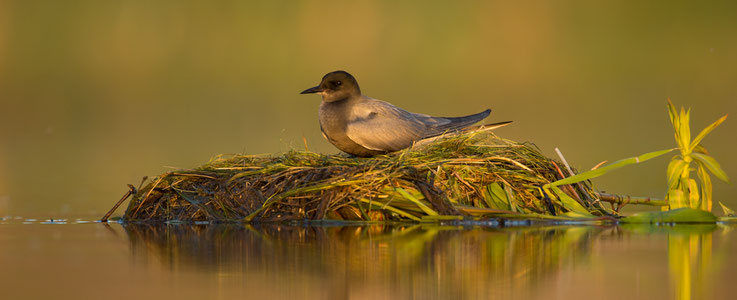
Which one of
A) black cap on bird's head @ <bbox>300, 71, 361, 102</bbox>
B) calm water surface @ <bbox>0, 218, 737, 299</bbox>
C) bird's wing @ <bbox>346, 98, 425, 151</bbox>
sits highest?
black cap on bird's head @ <bbox>300, 71, 361, 102</bbox>

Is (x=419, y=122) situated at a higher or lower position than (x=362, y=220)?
higher

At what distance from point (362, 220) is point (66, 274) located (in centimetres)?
317

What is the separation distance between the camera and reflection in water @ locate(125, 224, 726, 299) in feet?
13.8

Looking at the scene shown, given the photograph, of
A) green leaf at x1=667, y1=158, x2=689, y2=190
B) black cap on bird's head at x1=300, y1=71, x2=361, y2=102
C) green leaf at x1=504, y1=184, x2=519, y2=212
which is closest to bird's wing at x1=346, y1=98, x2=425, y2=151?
black cap on bird's head at x1=300, y1=71, x2=361, y2=102

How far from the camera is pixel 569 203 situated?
761 centimetres

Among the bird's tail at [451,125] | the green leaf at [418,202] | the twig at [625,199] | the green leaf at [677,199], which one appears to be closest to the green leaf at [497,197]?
the green leaf at [418,202]

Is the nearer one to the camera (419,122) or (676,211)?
(676,211)

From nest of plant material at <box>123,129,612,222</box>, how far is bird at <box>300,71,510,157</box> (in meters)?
0.90

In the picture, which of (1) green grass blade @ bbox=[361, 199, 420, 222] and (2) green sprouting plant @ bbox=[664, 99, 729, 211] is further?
(2) green sprouting plant @ bbox=[664, 99, 729, 211]

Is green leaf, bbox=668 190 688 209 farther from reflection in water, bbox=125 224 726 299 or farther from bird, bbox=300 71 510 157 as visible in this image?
bird, bbox=300 71 510 157

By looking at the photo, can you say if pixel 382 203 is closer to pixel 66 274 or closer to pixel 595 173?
pixel 595 173

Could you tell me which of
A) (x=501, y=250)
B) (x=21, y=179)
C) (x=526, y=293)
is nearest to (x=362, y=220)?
(x=501, y=250)

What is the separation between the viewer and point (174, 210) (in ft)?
25.8

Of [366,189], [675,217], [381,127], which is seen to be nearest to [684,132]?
[675,217]
